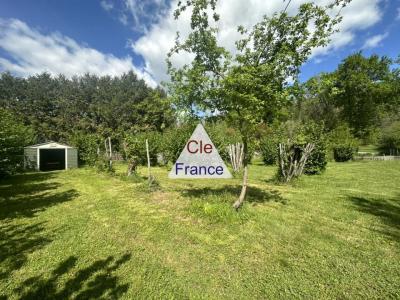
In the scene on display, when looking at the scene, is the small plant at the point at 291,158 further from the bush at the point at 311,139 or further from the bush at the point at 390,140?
the bush at the point at 390,140

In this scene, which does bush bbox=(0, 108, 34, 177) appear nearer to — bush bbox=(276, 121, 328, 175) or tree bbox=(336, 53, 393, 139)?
bush bbox=(276, 121, 328, 175)

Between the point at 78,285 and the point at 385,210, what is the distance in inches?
296

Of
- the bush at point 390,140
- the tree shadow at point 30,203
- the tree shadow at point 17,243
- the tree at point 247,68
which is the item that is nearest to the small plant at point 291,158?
the tree at point 247,68

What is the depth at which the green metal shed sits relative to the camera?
18.1m

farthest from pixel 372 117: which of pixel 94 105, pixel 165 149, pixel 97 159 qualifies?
pixel 94 105

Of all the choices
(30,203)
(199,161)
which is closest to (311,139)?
(199,161)

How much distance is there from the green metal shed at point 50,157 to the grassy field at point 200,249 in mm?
12683

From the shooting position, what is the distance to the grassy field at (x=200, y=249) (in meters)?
3.13

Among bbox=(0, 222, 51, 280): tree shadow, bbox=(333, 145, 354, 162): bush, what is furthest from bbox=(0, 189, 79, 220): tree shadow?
bbox=(333, 145, 354, 162): bush

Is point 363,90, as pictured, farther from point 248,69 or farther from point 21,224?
point 21,224

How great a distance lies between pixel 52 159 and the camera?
2131 centimetres

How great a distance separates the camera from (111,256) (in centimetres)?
393

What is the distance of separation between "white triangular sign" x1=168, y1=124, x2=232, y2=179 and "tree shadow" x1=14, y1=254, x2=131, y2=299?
2.84 metres

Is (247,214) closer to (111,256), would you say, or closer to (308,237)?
(308,237)
